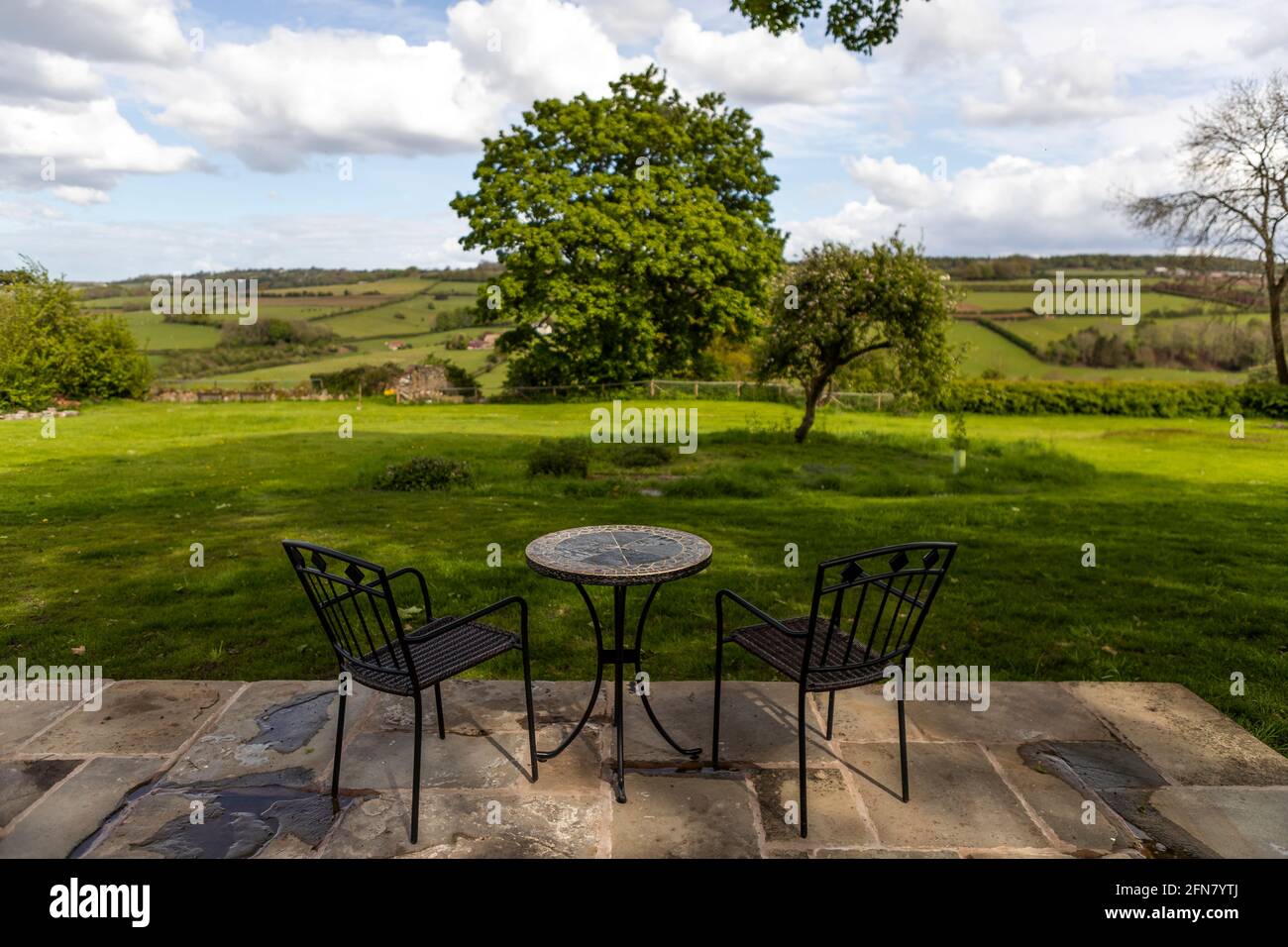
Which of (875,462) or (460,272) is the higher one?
(460,272)

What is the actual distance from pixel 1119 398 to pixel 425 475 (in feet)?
76.7

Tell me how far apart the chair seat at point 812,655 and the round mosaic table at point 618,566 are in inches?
17.4

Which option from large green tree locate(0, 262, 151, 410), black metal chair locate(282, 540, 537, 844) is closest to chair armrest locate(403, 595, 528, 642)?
black metal chair locate(282, 540, 537, 844)

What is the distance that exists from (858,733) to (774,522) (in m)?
5.12

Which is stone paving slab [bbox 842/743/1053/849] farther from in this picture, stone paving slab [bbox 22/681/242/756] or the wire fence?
the wire fence

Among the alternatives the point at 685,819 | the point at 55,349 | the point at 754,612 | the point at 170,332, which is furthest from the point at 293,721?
the point at 170,332

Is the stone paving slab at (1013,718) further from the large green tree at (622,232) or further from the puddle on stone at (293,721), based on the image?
the large green tree at (622,232)

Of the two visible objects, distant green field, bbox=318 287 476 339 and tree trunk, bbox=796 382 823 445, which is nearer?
tree trunk, bbox=796 382 823 445

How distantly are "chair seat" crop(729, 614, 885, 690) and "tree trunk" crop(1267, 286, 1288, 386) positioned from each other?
95.0 ft

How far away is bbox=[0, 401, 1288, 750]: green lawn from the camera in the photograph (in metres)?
4.88

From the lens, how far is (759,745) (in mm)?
3551
